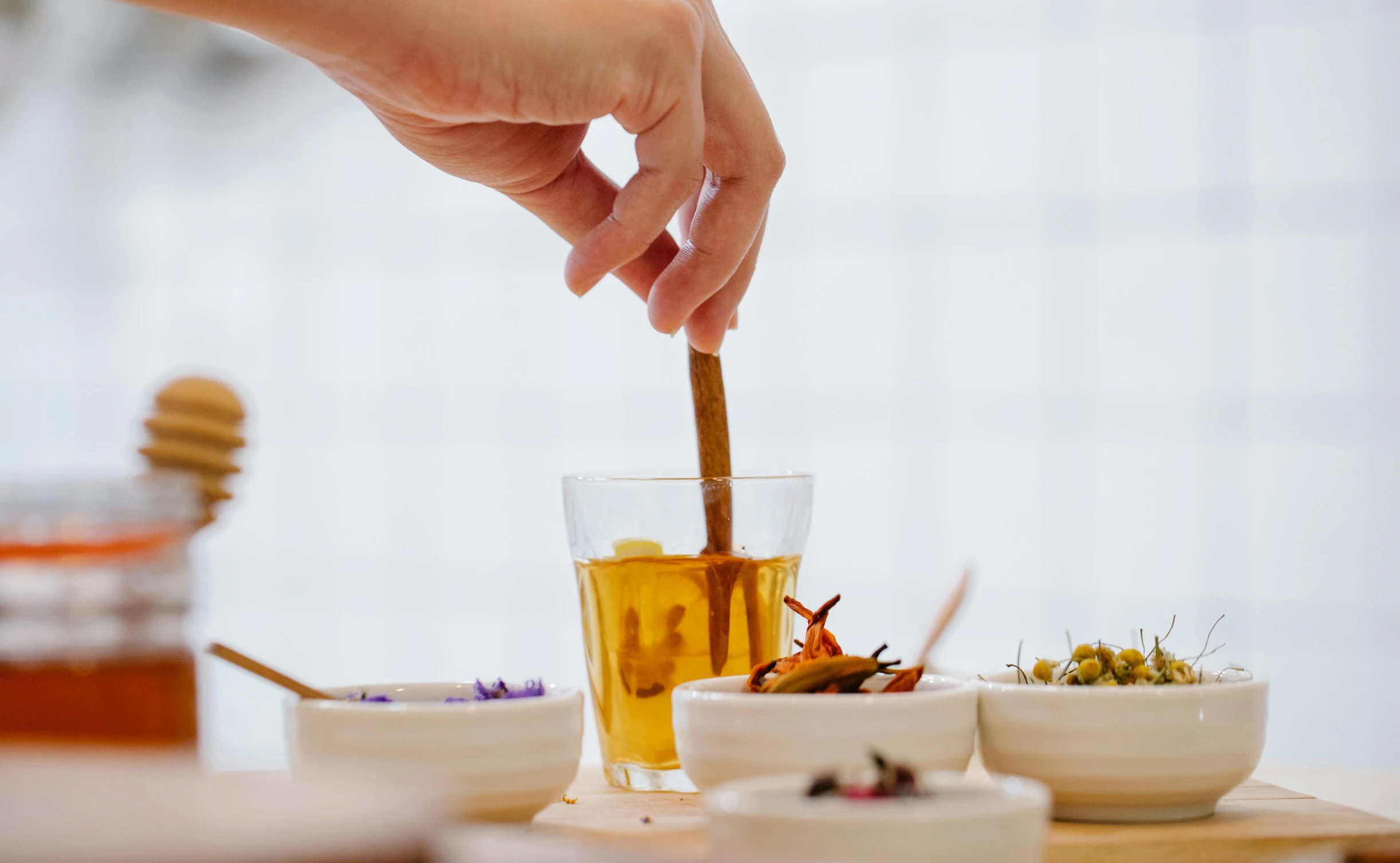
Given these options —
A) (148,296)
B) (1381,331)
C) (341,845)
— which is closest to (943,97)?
(1381,331)

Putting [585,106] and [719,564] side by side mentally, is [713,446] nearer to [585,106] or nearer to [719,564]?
[719,564]

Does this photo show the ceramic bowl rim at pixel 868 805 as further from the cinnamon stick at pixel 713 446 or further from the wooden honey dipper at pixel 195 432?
the cinnamon stick at pixel 713 446

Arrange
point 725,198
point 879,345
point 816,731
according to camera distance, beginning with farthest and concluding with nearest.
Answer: point 879,345, point 725,198, point 816,731

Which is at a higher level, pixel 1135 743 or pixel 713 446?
pixel 713 446

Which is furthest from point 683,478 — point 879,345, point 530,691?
point 879,345

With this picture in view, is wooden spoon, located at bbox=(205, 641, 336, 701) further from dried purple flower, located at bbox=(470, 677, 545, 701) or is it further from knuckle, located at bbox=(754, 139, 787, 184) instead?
knuckle, located at bbox=(754, 139, 787, 184)

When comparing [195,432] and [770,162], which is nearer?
[195,432]

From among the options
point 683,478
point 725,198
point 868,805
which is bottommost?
point 868,805
